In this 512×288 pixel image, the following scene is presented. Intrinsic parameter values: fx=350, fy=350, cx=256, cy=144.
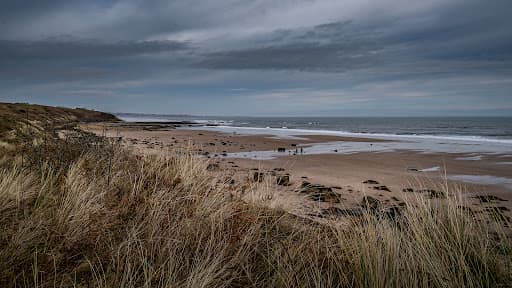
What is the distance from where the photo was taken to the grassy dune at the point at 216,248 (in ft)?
8.19

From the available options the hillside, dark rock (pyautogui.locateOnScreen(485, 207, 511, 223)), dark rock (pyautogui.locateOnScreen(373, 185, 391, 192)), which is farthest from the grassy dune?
dark rock (pyautogui.locateOnScreen(373, 185, 391, 192))

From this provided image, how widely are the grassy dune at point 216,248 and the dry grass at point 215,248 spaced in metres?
0.01

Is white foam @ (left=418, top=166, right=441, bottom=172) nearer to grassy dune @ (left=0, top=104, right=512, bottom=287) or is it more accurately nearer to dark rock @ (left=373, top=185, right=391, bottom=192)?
dark rock @ (left=373, top=185, right=391, bottom=192)

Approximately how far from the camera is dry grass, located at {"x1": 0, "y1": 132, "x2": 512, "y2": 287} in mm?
2494

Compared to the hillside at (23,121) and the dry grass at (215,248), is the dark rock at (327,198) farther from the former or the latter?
the hillside at (23,121)

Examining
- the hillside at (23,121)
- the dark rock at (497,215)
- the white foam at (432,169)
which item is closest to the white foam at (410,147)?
the white foam at (432,169)

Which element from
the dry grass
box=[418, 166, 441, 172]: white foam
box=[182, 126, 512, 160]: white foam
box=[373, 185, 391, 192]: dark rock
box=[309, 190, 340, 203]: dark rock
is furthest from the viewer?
box=[182, 126, 512, 160]: white foam

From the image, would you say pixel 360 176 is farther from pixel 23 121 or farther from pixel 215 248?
pixel 23 121

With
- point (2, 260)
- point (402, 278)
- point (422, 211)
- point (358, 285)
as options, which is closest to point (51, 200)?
point (2, 260)

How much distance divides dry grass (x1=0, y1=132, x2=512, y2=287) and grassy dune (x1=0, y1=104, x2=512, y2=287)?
1 cm

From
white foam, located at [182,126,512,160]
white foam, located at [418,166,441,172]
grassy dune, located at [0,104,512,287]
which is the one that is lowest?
white foam, located at [418,166,441,172]

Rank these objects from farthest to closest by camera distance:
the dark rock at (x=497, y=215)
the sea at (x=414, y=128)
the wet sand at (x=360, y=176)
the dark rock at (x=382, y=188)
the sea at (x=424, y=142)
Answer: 1. the sea at (x=414, y=128)
2. the sea at (x=424, y=142)
3. the dark rock at (x=382, y=188)
4. the wet sand at (x=360, y=176)
5. the dark rock at (x=497, y=215)

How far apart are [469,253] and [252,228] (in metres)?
1.93

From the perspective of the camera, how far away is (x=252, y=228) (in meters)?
3.48
